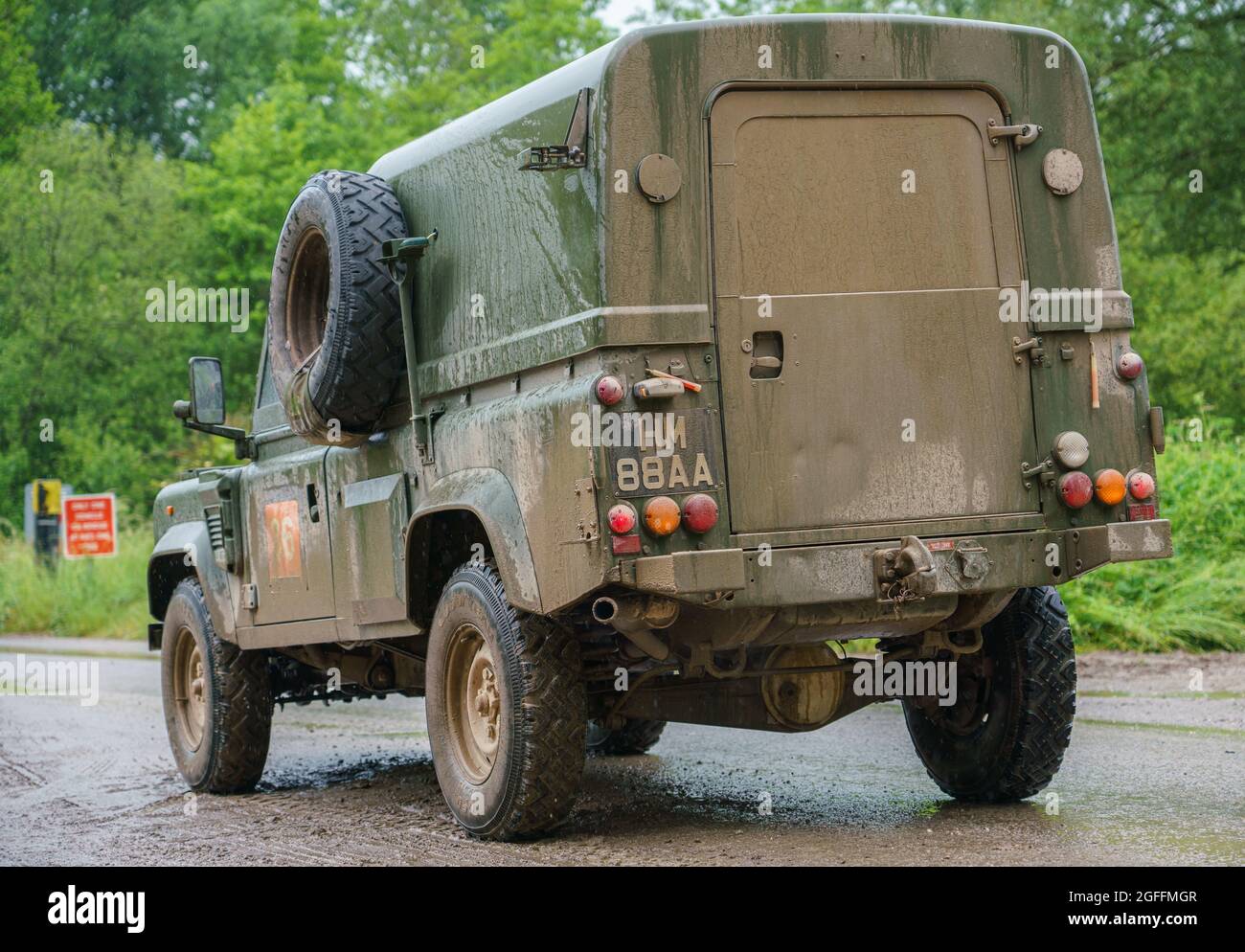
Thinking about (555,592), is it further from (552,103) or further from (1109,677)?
(1109,677)

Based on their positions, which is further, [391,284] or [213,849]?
[391,284]

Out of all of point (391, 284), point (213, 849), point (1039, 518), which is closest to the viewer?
point (1039, 518)

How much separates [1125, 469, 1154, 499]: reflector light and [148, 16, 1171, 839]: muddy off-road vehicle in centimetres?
1

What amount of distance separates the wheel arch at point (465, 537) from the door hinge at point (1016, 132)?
229 centimetres

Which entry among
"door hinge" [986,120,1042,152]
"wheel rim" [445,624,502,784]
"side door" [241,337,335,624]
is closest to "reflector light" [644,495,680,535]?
"wheel rim" [445,624,502,784]

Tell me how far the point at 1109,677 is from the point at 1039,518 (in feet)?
20.6

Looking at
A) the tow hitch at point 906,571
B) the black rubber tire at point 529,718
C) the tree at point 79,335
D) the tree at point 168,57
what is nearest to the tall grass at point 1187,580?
the tow hitch at point 906,571

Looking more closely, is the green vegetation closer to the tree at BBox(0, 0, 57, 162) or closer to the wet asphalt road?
the tree at BBox(0, 0, 57, 162)

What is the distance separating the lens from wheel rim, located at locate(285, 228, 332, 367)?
857 cm

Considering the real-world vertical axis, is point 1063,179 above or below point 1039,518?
above

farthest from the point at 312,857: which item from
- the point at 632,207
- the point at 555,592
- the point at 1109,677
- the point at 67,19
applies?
the point at 67,19

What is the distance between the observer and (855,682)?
7477mm

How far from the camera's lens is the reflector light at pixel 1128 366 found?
6.98 m
